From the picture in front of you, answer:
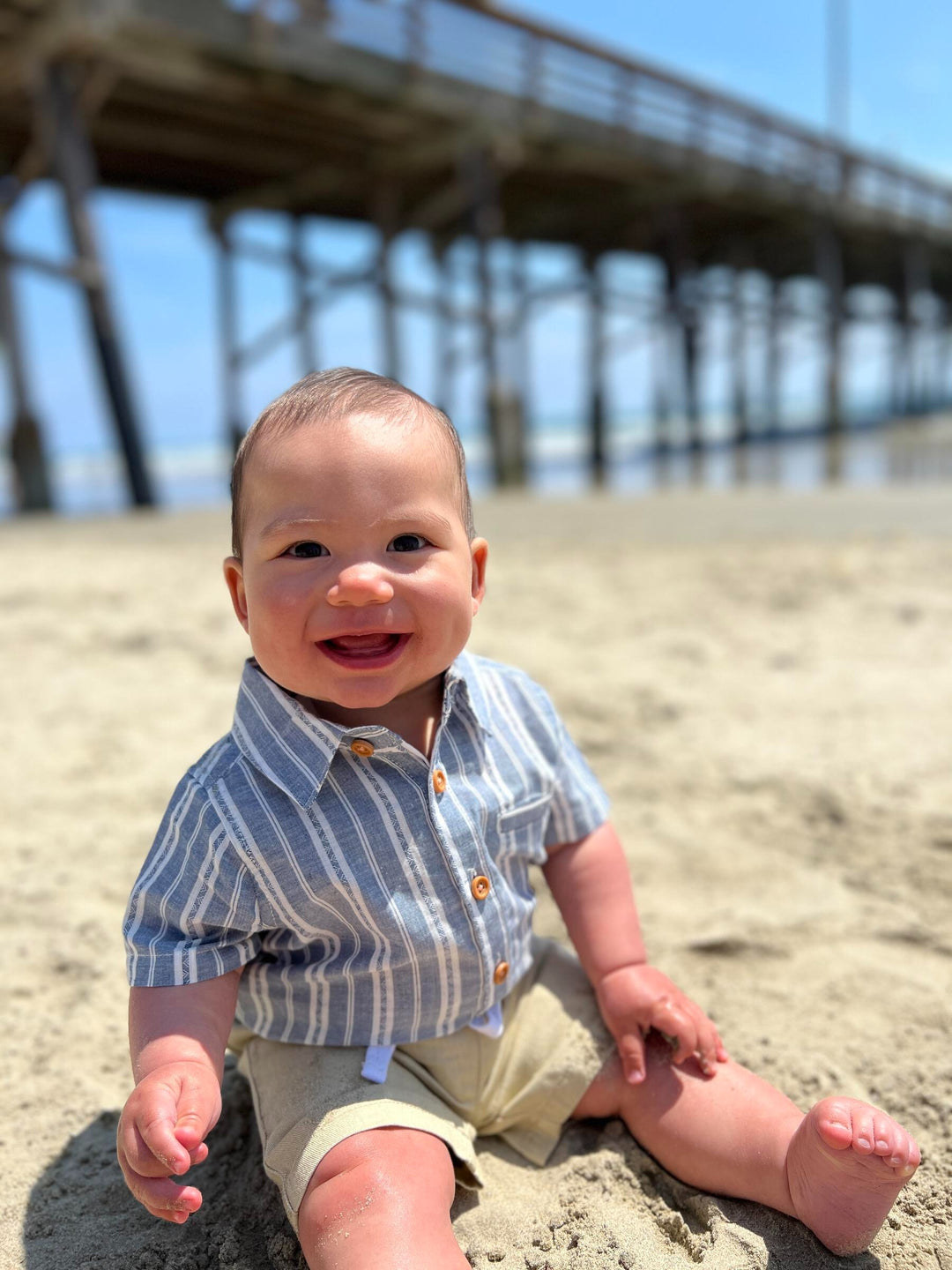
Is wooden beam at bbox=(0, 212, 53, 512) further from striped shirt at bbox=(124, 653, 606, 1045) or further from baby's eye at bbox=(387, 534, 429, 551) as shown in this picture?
baby's eye at bbox=(387, 534, 429, 551)

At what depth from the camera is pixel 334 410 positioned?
1.08 meters

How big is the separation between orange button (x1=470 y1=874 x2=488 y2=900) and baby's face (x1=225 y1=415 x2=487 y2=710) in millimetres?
233

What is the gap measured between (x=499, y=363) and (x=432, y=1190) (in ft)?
27.4

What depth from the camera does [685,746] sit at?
234cm

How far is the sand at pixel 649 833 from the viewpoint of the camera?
1.11 meters

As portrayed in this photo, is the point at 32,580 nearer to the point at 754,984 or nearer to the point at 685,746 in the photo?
the point at 685,746

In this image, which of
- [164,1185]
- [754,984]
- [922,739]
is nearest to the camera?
[164,1185]

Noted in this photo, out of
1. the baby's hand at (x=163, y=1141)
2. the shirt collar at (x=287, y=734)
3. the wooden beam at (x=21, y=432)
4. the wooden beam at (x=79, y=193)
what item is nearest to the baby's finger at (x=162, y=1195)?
the baby's hand at (x=163, y=1141)

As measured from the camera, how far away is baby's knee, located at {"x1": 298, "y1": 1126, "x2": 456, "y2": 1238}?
0.96 meters

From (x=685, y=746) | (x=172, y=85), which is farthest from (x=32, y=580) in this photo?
(x=172, y=85)

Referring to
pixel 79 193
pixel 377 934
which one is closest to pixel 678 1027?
pixel 377 934

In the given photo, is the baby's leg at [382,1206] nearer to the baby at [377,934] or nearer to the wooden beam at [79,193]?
the baby at [377,934]

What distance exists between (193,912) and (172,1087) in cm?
18

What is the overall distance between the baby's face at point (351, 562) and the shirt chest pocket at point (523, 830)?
240 mm
